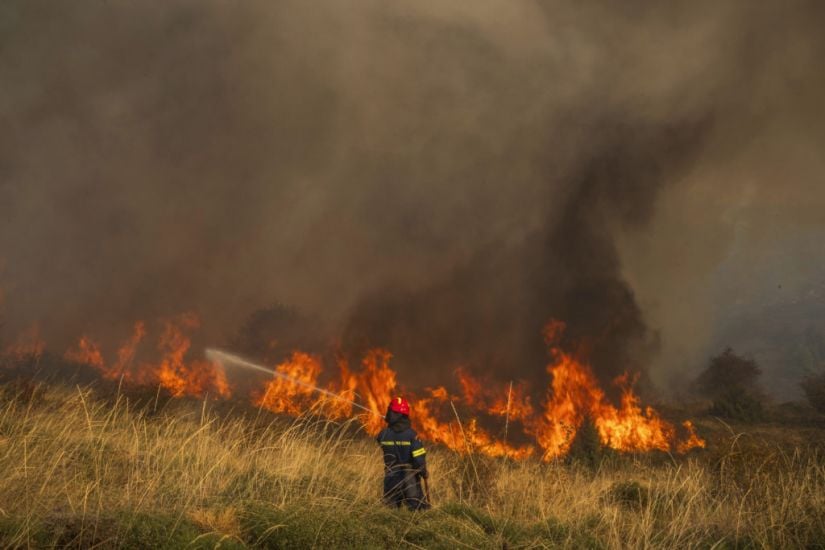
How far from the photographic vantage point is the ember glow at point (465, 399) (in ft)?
63.3

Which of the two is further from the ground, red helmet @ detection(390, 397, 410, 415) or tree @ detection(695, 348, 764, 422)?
tree @ detection(695, 348, 764, 422)

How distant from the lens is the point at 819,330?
16025cm

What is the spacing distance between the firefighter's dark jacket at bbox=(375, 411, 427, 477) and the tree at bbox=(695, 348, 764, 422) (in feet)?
84.4

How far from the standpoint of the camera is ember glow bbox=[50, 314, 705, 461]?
63.3ft

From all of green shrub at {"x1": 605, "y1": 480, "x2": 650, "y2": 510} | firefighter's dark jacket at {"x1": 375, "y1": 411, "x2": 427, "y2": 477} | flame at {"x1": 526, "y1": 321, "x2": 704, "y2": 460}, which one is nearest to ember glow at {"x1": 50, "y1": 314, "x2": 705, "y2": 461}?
flame at {"x1": 526, "y1": 321, "x2": 704, "y2": 460}

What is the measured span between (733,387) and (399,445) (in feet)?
99.7

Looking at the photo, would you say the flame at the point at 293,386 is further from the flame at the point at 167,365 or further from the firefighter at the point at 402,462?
the firefighter at the point at 402,462

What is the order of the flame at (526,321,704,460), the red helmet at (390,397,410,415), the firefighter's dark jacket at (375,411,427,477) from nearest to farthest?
the firefighter's dark jacket at (375,411,427,477) → the red helmet at (390,397,410,415) → the flame at (526,321,704,460)

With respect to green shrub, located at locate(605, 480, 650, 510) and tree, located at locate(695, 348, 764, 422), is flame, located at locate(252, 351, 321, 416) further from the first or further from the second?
tree, located at locate(695, 348, 764, 422)

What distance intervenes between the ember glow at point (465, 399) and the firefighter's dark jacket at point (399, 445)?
841 cm

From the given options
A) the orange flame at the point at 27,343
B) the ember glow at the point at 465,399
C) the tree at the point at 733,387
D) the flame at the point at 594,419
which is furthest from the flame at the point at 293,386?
the tree at the point at 733,387

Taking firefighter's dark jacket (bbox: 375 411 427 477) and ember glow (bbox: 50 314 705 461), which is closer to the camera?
firefighter's dark jacket (bbox: 375 411 427 477)

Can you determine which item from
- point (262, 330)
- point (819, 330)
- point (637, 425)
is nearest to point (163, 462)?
point (637, 425)

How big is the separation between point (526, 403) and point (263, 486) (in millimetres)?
19016
